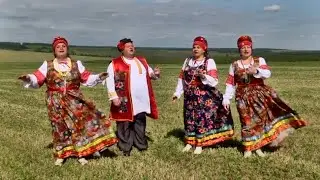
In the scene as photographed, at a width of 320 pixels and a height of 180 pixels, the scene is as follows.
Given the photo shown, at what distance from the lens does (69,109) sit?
882 cm

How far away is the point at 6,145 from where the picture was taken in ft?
36.0

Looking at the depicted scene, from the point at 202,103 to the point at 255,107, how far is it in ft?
3.35

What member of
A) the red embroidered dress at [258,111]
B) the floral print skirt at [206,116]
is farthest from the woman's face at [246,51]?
the floral print skirt at [206,116]

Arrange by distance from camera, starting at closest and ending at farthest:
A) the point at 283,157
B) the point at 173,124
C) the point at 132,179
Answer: the point at 132,179, the point at 283,157, the point at 173,124

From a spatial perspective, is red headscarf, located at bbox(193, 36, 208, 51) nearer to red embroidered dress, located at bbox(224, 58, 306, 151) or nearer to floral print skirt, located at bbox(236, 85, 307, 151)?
red embroidered dress, located at bbox(224, 58, 306, 151)

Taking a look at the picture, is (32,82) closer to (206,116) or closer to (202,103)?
(202,103)

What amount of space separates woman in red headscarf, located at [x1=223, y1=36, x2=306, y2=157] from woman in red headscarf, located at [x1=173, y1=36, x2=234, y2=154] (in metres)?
0.33

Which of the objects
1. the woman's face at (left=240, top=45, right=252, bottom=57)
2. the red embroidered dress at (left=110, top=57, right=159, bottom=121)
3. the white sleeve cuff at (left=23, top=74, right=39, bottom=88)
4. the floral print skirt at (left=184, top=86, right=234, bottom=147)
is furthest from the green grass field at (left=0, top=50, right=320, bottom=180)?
the woman's face at (left=240, top=45, right=252, bottom=57)

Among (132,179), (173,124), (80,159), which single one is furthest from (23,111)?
(132,179)

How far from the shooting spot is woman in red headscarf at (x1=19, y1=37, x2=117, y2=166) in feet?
28.7

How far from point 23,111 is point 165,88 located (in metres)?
11.1

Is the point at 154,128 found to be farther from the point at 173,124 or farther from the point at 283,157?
the point at 283,157

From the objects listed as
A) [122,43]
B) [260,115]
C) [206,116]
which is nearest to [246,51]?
[260,115]

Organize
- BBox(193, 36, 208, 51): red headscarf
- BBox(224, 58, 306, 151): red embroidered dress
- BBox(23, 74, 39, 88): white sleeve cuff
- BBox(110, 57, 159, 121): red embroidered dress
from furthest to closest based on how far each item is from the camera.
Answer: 1. BBox(110, 57, 159, 121): red embroidered dress
2. BBox(193, 36, 208, 51): red headscarf
3. BBox(224, 58, 306, 151): red embroidered dress
4. BBox(23, 74, 39, 88): white sleeve cuff
